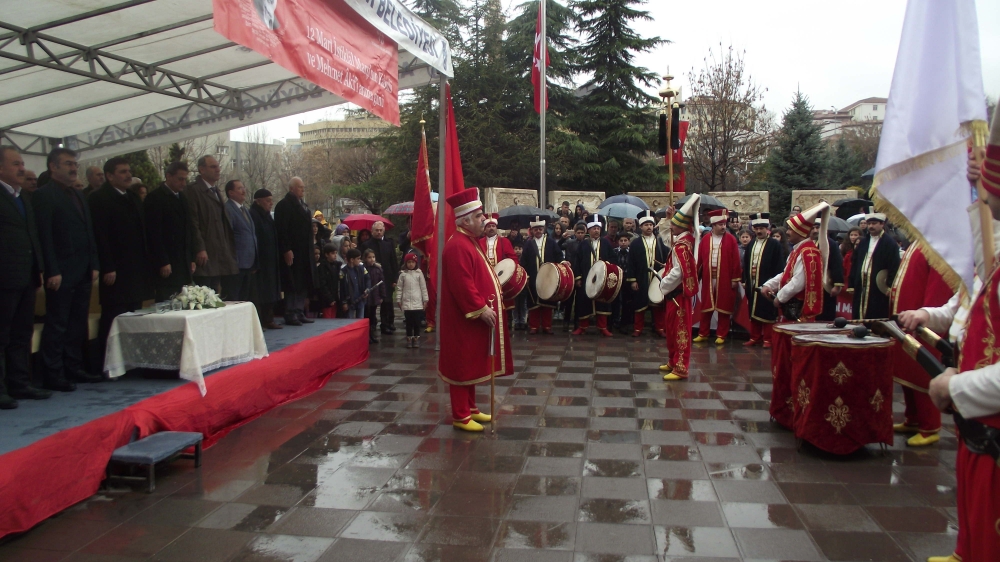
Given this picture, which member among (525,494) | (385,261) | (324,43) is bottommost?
(525,494)

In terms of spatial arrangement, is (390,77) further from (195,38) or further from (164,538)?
(164,538)

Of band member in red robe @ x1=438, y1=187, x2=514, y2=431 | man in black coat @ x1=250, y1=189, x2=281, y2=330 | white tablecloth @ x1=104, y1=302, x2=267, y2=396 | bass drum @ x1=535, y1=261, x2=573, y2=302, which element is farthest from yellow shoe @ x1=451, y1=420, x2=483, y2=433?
bass drum @ x1=535, y1=261, x2=573, y2=302

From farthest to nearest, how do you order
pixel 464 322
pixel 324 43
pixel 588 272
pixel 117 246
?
pixel 588 272
pixel 324 43
pixel 117 246
pixel 464 322

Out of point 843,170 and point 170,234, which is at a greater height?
point 843,170

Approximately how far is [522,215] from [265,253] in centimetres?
855

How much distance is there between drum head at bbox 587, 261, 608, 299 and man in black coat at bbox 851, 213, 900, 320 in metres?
4.39

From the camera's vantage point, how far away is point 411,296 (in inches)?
399

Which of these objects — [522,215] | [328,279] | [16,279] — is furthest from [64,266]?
[522,215]

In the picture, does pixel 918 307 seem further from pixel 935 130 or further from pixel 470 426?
pixel 470 426

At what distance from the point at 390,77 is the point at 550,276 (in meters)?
4.48

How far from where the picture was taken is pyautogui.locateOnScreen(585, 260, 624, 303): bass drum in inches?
437

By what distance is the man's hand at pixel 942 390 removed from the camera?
93.9 inches

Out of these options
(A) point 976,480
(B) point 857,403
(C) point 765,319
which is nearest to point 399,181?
(C) point 765,319

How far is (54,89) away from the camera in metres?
7.91
